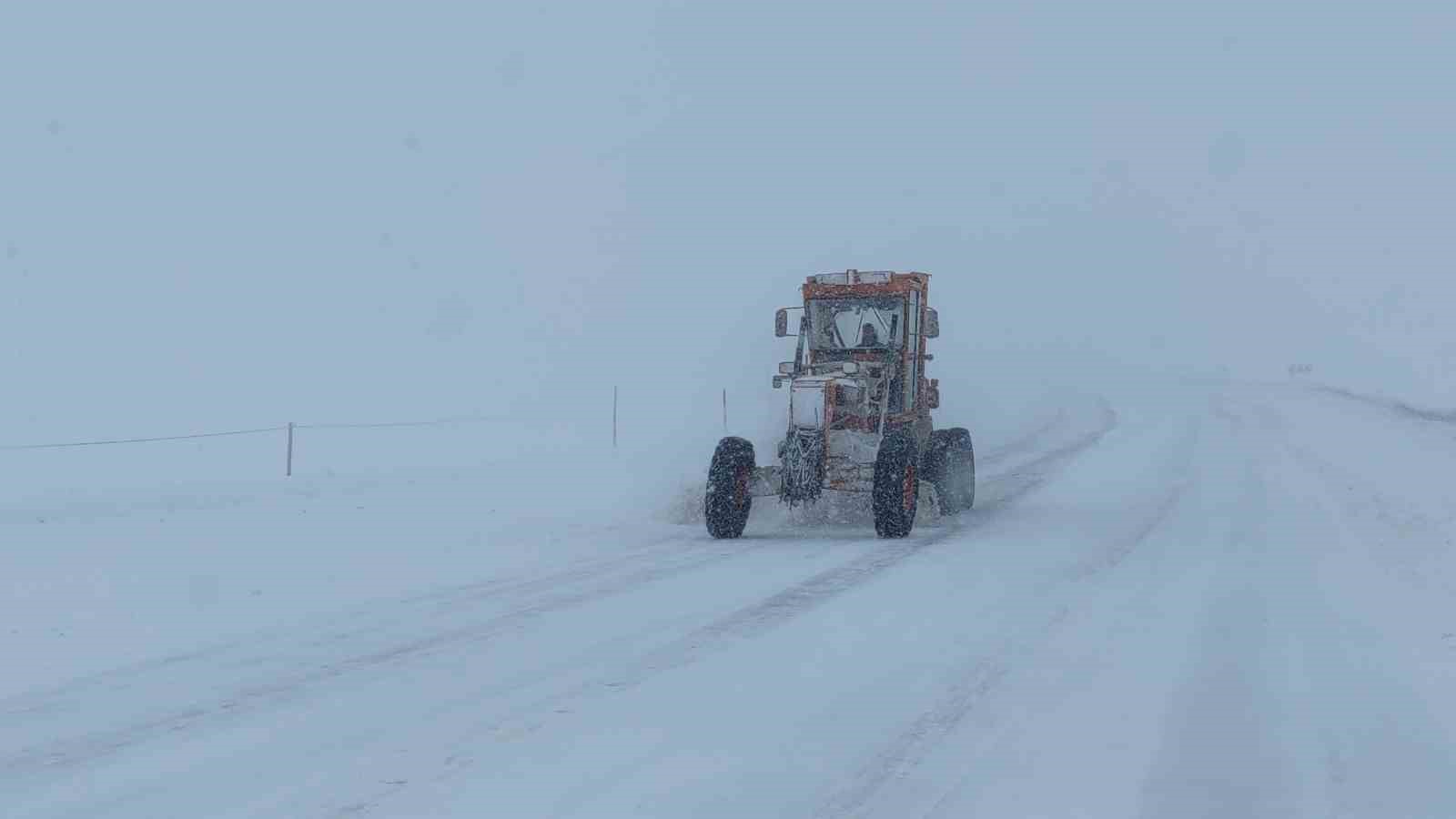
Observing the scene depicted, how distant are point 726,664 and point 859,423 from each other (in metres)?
7.27

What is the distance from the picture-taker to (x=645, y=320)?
7962cm

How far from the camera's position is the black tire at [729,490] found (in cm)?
1418

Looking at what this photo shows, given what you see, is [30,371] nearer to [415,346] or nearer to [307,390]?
[307,390]

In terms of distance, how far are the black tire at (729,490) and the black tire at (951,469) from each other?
2.48m

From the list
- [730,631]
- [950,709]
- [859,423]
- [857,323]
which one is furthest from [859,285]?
[950,709]

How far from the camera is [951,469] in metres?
16.2

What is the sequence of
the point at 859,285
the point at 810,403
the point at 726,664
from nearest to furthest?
the point at 726,664
the point at 810,403
the point at 859,285

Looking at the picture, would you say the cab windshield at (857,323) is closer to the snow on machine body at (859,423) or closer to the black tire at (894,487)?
the snow on machine body at (859,423)

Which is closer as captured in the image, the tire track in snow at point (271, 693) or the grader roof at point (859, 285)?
the tire track in snow at point (271, 693)

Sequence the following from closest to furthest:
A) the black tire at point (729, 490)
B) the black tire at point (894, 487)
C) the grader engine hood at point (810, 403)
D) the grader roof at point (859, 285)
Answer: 1. the black tire at point (894, 487)
2. the black tire at point (729, 490)
3. the grader engine hood at point (810, 403)
4. the grader roof at point (859, 285)

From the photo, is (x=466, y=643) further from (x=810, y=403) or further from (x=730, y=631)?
(x=810, y=403)

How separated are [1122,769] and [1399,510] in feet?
36.0

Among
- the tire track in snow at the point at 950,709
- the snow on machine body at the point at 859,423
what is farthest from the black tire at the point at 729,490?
the tire track in snow at the point at 950,709

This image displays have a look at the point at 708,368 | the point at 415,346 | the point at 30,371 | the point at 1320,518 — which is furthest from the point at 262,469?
the point at 415,346
